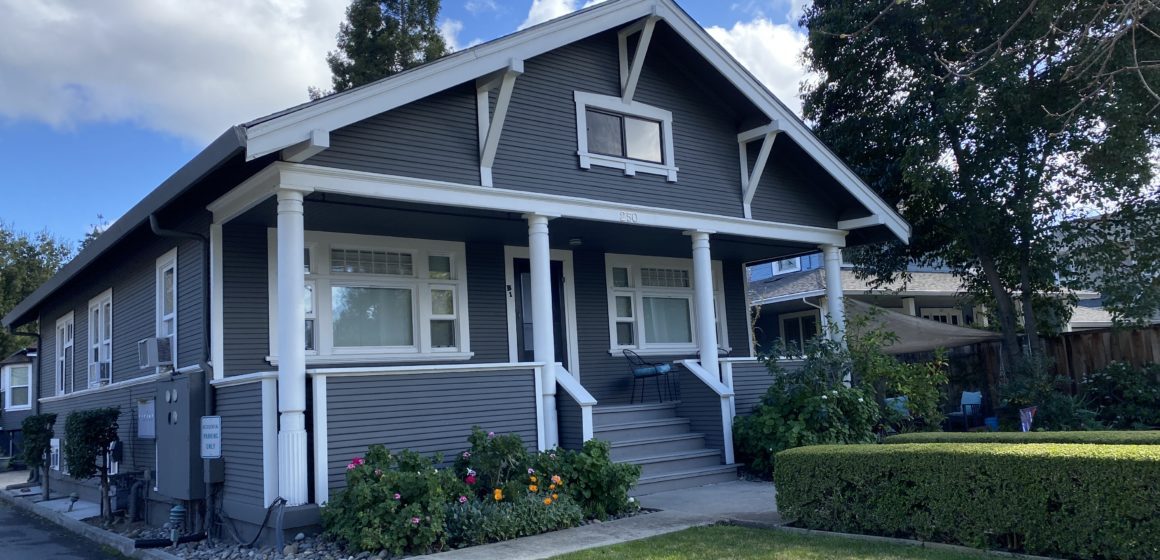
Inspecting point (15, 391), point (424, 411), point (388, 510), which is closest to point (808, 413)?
point (424, 411)

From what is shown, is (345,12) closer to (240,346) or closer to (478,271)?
(478,271)

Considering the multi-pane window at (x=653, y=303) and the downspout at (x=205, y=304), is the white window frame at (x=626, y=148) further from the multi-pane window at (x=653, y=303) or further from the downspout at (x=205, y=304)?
the downspout at (x=205, y=304)

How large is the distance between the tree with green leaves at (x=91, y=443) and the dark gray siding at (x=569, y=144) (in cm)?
561

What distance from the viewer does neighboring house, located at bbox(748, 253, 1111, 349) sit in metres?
21.0

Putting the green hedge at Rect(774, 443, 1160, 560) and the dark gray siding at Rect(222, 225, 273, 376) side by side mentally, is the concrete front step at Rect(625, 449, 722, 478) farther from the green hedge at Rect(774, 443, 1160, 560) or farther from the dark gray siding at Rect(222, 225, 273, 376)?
the dark gray siding at Rect(222, 225, 273, 376)

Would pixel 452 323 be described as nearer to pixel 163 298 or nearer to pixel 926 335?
pixel 163 298

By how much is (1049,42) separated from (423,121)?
8.82 m

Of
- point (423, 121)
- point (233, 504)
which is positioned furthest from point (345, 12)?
point (233, 504)

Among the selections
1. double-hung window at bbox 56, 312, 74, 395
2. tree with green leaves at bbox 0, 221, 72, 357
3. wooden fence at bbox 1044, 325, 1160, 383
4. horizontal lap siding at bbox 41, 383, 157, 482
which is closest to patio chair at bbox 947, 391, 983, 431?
wooden fence at bbox 1044, 325, 1160, 383

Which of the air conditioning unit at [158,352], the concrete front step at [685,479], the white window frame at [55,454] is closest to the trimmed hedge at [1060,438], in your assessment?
the concrete front step at [685,479]

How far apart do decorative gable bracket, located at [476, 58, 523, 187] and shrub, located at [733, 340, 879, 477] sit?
4392 millimetres

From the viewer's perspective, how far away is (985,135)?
45.0ft

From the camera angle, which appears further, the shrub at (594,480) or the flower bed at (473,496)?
the shrub at (594,480)

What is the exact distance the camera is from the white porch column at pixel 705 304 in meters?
11.7
